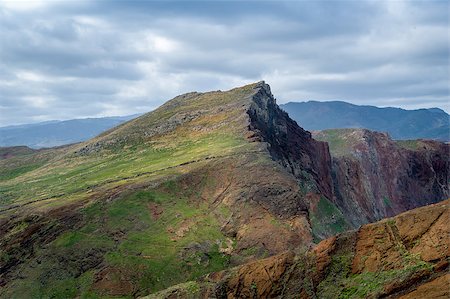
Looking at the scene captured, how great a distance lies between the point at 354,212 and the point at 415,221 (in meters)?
76.4

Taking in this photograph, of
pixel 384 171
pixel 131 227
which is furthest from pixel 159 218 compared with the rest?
pixel 384 171

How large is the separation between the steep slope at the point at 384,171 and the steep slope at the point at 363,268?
76.9 meters

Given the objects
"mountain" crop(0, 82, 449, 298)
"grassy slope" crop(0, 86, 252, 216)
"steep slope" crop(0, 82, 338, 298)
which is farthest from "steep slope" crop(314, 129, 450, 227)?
"steep slope" crop(0, 82, 338, 298)

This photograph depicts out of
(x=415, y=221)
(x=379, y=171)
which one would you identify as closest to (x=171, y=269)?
(x=415, y=221)

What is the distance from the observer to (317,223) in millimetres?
59812

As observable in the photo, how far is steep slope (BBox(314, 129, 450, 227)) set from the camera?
107m

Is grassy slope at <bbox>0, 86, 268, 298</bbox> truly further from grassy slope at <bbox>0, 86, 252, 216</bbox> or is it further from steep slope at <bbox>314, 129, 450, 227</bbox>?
steep slope at <bbox>314, 129, 450, 227</bbox>

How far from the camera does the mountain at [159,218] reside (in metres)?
40.4

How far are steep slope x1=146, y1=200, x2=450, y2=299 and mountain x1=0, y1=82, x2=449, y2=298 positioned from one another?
4.80ft

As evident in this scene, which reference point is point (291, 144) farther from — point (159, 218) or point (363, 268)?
point (363, 268)

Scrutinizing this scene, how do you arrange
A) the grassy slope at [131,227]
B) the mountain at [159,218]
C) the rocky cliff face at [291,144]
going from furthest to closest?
the rocky cliff face at [291,144] < the mountain at [159,218] < the grassy slope at [131,227]

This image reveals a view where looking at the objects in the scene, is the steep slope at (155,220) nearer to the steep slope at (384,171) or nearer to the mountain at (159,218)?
the mountain at (159,218)

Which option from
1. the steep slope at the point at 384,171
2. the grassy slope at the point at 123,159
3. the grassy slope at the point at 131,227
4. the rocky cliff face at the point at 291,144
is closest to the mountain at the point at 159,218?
the grassy slope at the point at 131,227

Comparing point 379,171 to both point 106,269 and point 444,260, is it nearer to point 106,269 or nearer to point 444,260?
point 106,269
